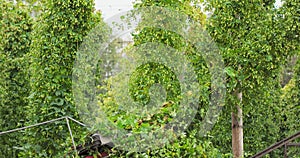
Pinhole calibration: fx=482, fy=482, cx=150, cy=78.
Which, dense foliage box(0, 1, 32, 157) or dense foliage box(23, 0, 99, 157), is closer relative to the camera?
dense foliage box(23, 0, 99, 157)

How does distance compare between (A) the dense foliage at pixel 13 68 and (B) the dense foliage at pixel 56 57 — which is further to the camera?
(A) the dense foliage at pixel 13 68

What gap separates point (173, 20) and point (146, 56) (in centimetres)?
58

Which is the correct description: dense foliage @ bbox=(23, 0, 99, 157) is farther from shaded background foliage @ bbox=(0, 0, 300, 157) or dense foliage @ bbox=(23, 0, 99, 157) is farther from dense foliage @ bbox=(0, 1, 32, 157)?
dense foliage @ bbox=(0, 1, 32, 157)

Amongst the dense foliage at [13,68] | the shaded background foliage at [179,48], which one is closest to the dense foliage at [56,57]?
the shaded background foliage at [179,48]

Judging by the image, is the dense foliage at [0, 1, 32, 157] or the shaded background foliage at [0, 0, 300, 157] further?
the dense foliage at [0, 1, 32, 157]

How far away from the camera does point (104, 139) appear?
341cm

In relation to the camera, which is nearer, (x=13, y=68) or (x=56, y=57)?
(x=56, y=57)

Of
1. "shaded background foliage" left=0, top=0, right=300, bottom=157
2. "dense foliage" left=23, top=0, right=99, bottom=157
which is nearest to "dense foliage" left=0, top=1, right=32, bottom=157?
"shaded background foliage" left=0, top=0, right=300, bottom=157

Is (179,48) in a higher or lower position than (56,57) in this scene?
higher

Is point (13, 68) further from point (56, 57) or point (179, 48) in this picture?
point (179, 48)

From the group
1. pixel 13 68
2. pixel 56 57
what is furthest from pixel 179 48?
pixel 13 68

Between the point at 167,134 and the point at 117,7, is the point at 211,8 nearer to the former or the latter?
the point at 117,7

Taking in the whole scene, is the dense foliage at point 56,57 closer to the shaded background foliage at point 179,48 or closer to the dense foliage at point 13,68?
→ the shaded background foliage at point 179,48

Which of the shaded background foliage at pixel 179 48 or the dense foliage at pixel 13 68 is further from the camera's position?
the dense foliage at pixel 13 68
